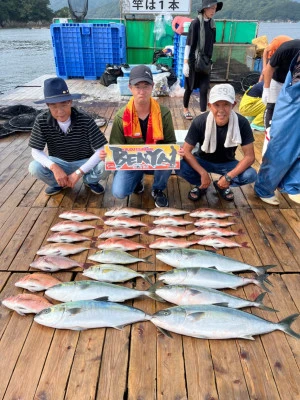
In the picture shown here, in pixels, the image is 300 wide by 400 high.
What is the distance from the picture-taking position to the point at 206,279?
2539 millimetres

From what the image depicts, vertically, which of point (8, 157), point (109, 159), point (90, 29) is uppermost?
point (90, 29)

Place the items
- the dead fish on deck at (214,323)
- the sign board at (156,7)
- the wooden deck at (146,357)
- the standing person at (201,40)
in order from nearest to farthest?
the wooden deck at (146,357), the dead fish on deck at (214,323), the standing person at (201,40), the sign board at (156,7)

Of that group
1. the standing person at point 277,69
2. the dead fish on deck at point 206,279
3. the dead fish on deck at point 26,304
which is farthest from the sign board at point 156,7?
the dead fish on deck at point 26,304

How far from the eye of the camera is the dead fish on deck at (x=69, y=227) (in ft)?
10.7

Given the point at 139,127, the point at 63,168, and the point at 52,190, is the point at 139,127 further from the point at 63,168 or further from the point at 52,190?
the point at 52,190

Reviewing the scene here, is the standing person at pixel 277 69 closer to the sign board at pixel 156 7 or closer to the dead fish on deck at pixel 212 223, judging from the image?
the dead fish on deck at pixel 212 223

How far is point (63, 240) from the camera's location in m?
3.15

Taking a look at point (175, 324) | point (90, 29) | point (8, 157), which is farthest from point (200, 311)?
point (90, 29)

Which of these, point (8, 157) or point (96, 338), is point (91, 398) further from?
point (8, 157)

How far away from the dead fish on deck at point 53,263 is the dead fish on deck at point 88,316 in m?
0.55

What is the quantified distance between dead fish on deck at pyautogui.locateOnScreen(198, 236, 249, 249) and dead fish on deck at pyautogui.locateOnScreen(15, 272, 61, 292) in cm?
150

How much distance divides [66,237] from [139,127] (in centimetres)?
151

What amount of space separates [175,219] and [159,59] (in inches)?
345

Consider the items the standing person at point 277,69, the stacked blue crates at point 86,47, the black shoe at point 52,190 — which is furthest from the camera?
the stacked blue crates at point 86,47
